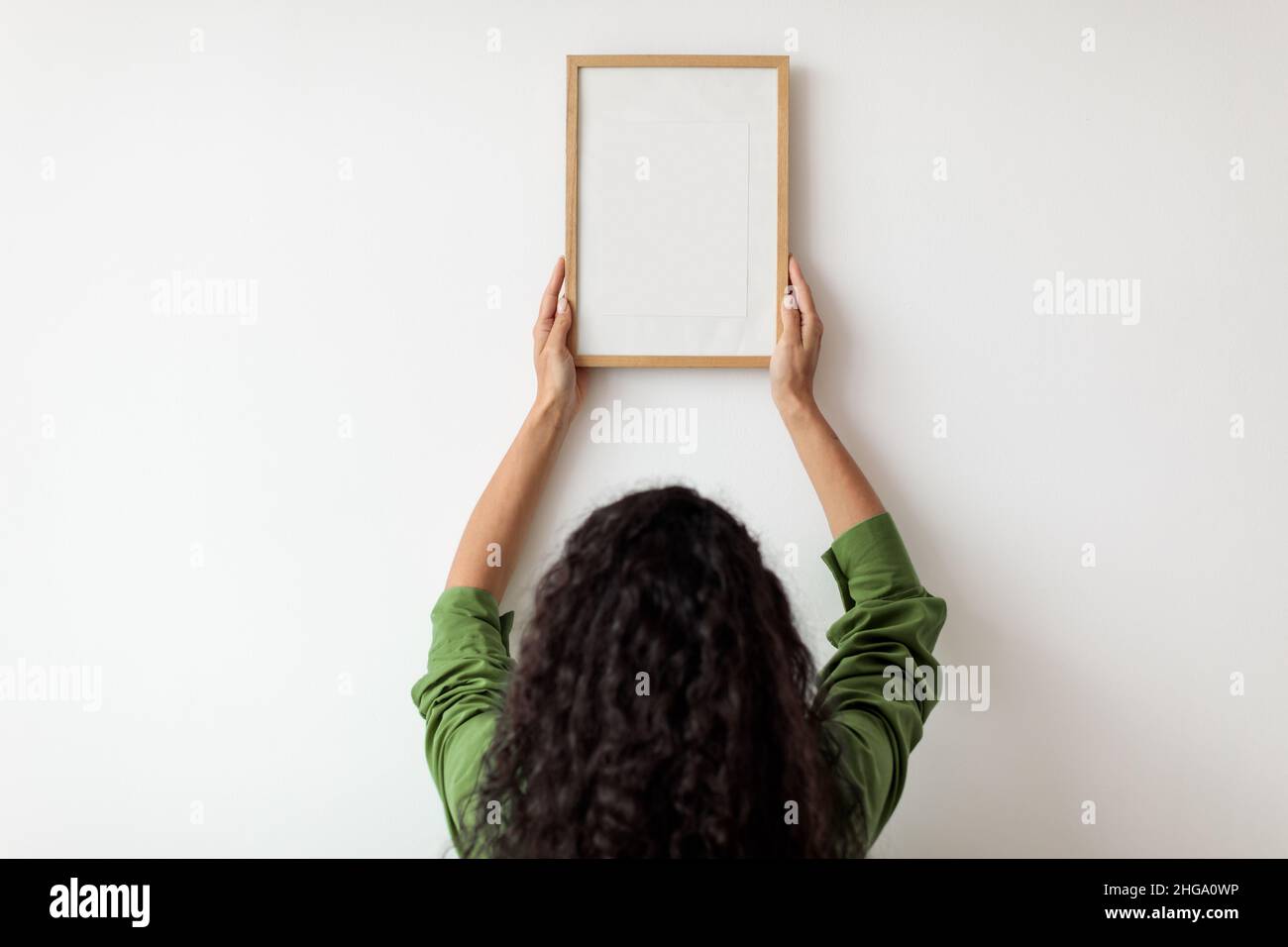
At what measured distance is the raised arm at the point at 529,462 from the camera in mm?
1072

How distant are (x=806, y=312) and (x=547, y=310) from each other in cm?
33

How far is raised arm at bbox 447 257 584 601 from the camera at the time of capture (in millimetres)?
1072

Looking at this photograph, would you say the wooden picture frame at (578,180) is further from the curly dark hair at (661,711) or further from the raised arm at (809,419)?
the curly dark hair at (661,711)

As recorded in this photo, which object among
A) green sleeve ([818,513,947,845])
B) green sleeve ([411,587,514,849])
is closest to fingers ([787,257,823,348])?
green sleeve ([818,513,947,845])

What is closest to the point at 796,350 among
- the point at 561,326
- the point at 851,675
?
the point at 561,326

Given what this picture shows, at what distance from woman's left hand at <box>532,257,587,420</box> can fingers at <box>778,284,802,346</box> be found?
27 centimetres

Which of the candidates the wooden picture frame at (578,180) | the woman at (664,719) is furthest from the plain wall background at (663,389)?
the woman at (664,719)

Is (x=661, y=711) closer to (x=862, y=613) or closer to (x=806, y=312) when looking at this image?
(x=862, y=613)

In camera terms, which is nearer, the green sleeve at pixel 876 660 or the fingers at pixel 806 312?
the green sleeve at pixel 876 660

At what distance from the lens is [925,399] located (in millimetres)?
1137

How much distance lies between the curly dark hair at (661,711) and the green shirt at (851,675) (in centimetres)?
9

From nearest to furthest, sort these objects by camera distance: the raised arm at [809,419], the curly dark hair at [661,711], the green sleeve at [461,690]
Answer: the curly dark hair at [661,711] < the green sleeve at [461,690] < the raised arm at [809,419]

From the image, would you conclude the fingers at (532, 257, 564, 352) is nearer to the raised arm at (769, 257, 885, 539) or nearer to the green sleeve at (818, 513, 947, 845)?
the raised arm at (769, 257, 885, 539)
